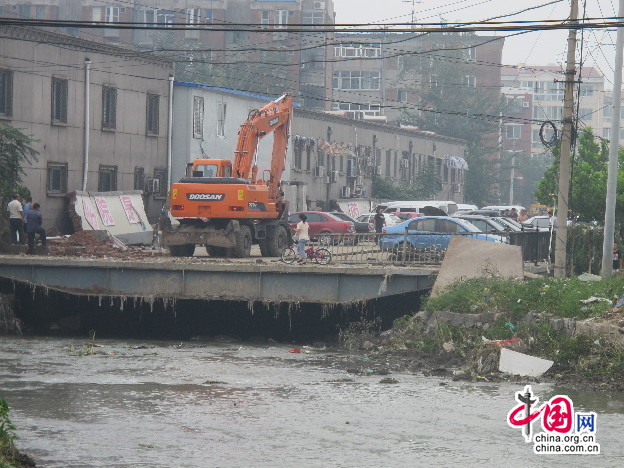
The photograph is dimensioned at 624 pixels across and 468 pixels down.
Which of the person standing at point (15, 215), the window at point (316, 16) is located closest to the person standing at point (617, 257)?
the person standing at point (15, 215)

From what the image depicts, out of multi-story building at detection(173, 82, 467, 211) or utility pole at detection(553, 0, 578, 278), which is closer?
utility pole at detection(553, 0, 578, 278)

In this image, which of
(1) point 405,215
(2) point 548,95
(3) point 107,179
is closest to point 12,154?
(3) point 107,179

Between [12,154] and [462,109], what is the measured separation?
2747 inches

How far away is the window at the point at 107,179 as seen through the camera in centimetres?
4609

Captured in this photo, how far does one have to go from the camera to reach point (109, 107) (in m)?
46.7

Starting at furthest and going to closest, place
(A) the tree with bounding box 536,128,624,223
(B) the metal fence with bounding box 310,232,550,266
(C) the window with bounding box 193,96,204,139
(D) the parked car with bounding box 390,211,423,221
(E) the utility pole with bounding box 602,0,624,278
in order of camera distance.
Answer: (D) the parked car with bounding box 390,211,423,221
(C) the window with bounding box 193,96,204,139
(A) the tree with bounding box 536,128,624,223
(B) the metal fence with bounding box 310,232,550,266
(E) the utility pole with bounding box 602,0,624,278

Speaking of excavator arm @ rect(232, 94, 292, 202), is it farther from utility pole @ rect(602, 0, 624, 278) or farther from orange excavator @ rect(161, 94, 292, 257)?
utility pole @ rect(602, 0, 624, 278)

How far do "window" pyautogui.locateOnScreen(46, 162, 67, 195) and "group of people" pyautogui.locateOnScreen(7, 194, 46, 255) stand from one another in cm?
774

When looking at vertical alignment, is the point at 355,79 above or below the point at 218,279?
above

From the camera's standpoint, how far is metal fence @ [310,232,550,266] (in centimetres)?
3048

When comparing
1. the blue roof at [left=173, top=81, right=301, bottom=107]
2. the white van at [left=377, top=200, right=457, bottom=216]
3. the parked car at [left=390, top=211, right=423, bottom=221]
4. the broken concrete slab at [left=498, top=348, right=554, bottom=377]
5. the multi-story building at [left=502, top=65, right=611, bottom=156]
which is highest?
the multi-story building at [left=502, top=65, right=611, bottom=156]

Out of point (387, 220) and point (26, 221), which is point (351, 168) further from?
point (26, 221)

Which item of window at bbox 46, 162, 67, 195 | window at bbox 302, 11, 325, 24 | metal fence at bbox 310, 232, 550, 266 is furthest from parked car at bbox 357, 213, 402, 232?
window at bbox 302, 11, 325, 24

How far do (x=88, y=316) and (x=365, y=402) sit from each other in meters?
14.0
